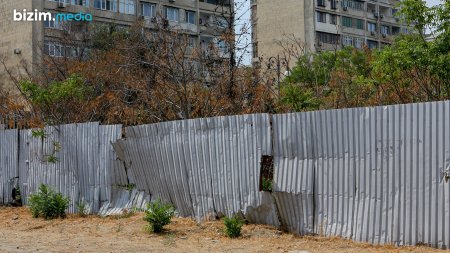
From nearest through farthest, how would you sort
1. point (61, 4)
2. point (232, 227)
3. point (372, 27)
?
point (232, 227) → point (61, 4) → point (372, 27)

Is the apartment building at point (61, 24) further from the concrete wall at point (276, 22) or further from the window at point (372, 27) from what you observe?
the window at point (372, 27)

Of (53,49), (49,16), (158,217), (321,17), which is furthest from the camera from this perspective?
(321,17)

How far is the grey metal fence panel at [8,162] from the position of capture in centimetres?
1642

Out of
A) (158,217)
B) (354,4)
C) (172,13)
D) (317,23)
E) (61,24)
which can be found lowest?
(158,217)

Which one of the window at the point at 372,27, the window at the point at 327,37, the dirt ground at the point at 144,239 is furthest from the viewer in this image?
the window at the point at 372,27

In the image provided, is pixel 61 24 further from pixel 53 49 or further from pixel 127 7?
pixel 127 7

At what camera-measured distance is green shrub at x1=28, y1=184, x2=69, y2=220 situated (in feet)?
44.9

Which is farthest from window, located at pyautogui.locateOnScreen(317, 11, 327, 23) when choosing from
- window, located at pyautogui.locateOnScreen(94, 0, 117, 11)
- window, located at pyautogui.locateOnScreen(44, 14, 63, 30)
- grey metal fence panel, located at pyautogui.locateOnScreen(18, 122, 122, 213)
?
grey metal fence panel, located at pyautogui.locateOnScreen(18, 122, 122, 213)

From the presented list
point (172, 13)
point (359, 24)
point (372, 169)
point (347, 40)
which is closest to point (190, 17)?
point (172, 13)

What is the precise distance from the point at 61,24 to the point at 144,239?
30077mm

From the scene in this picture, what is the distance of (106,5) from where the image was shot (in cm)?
4300

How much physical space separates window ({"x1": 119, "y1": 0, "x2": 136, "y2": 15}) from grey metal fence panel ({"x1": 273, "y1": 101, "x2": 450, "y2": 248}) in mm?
35544

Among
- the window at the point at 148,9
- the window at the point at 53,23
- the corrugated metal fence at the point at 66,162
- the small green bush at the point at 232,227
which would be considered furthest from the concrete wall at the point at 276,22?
the small green bush at the point at 232,227

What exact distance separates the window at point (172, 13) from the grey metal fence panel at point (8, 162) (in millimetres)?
30460
